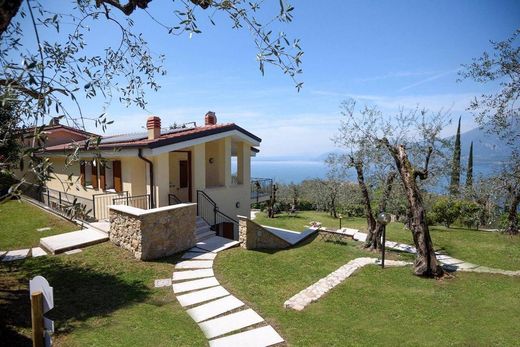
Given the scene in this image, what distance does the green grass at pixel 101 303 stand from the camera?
6004 millimetres

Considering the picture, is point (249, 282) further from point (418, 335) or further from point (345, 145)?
point (345, 145)

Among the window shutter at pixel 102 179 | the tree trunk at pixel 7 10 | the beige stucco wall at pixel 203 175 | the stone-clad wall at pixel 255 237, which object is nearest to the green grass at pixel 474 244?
the beige stucco wall at pixel 203 175

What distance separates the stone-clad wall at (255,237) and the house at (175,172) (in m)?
2.37

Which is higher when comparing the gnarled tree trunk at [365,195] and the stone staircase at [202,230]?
the gnarled tree trunk at [365,195]

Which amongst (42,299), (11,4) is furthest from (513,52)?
(42,299)

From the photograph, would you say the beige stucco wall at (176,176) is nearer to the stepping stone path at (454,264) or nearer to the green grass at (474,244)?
the green grass at (474,244)

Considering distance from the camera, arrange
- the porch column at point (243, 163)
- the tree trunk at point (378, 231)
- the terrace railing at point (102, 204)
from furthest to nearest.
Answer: the porch column at point (243, 163), the terrace railing at point (102, 204), the tree trunk at point (378, 231)

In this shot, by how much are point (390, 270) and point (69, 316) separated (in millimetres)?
10247

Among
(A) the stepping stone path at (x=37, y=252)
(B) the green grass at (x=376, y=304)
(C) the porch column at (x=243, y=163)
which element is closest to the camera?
(B) the green grass at (x=376, y=304)

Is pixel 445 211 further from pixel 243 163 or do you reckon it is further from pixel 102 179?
pixel 102 179

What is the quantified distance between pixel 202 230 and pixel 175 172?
3.40 metres

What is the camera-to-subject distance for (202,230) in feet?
43.3

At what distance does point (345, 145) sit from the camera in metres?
15.4

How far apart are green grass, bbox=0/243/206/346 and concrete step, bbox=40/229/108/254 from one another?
17.8 inches
